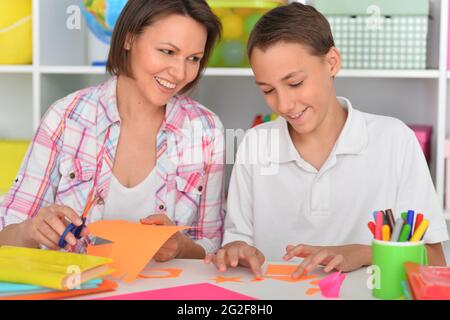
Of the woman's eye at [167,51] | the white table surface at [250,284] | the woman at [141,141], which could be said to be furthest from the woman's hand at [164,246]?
the woman's eye at [167,51]

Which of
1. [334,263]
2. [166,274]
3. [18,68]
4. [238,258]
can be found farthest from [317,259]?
[18,68]

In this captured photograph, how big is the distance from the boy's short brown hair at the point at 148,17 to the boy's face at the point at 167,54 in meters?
0.01

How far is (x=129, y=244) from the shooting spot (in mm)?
1071

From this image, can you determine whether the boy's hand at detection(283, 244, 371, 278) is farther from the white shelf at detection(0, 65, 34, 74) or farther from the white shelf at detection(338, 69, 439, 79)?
the white shelf at detection(0, 65, 34, 74)

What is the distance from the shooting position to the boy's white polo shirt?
1.51 metres

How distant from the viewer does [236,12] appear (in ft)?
6.28

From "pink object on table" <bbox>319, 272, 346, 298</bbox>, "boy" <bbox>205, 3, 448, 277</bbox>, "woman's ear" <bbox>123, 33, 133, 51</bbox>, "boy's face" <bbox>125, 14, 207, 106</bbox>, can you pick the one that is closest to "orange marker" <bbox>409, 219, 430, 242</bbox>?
"pink object on table" <bbox>319, 272, 346, 298</bbox>

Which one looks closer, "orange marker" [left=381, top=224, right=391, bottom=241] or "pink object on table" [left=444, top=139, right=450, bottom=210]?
"orange marker" [left=381, top=224, right=391, bottom=241]

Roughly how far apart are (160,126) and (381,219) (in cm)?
84

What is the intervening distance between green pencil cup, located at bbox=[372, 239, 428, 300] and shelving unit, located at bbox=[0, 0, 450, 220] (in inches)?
38.5

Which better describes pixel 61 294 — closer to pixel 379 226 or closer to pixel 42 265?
pixel 42 265

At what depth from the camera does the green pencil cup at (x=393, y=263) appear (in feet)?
3.02

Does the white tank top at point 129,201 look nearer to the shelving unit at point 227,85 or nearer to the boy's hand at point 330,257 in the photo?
the shelving unit at point 227,85
